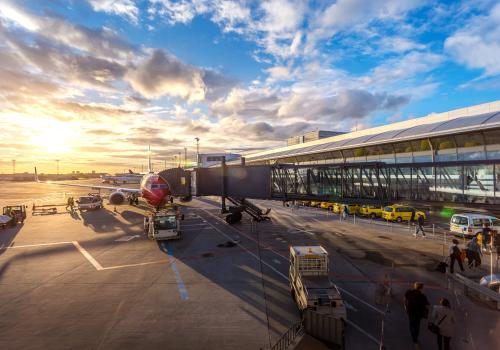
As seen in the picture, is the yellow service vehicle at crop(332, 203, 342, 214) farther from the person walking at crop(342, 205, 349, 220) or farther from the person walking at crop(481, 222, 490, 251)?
the person walking at crop(481, 222, 490, 251)

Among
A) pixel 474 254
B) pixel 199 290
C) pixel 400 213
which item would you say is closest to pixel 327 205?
pixel 400 213

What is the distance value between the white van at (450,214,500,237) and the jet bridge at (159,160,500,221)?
8.46 metres

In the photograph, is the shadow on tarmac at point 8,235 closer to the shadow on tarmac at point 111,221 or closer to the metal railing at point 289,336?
the shadow on tarmac at point 111,221

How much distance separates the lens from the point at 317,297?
434 inches

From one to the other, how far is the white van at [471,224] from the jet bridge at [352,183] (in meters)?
8.46

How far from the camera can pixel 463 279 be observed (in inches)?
549

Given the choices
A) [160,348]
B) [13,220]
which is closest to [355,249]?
[160,348]

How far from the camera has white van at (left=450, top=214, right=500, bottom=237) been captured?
25188mm

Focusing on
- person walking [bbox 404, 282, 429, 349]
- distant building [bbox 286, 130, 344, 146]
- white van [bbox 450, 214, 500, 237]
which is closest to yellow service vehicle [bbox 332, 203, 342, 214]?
white van [bbox 450, 214, 500, 237]

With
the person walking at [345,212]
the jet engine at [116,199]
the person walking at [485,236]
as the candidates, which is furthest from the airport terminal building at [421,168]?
the jet engine at [116,199]

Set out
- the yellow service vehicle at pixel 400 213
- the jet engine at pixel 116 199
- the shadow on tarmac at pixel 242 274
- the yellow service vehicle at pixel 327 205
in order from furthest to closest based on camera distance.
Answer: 1. the jet engine at pixel 116 199
2. the yellow service vehicle at pixel 327 205
3. the yellow service vehicle at pixel 400 213
4. the shadow on tarmac at pixel 242 274

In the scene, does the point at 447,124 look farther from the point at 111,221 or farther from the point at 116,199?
the point at 116,199

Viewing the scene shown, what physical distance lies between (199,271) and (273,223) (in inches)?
718

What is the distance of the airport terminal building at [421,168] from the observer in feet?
61.5
